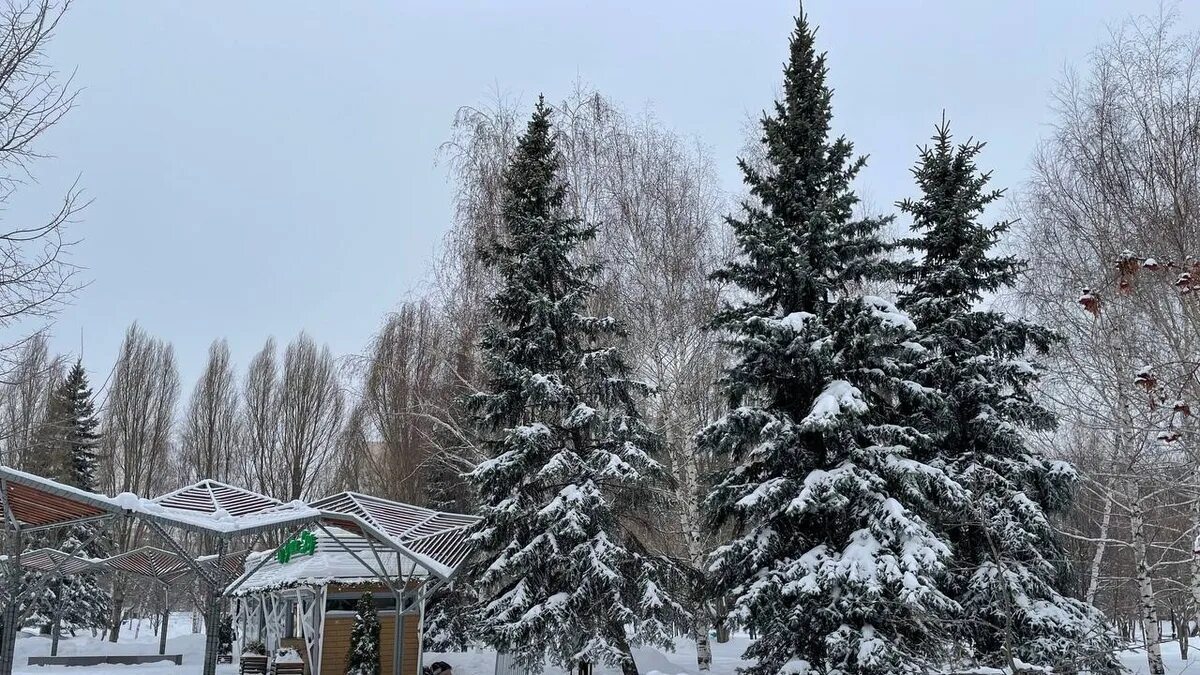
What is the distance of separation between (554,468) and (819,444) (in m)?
4.53

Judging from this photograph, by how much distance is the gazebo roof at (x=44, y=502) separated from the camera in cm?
1234

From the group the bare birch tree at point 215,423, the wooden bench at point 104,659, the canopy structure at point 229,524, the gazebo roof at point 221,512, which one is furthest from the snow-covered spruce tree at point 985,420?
the bare birch tree at point 215,423

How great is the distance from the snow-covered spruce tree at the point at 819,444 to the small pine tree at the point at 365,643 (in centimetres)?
908

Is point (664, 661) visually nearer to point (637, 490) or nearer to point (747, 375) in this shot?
point (637, 490)

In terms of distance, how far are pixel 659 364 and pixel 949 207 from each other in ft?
24.0

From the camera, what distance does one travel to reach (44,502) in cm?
1444

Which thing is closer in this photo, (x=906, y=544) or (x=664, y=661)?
(x=906, y=544)

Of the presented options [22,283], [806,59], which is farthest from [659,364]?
[22,283]

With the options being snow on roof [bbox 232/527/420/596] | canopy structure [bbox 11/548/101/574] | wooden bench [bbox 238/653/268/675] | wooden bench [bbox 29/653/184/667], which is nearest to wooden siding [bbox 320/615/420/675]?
snow on roof [bbox 232/527/420/596]

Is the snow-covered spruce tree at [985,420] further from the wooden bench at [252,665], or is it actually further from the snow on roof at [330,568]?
the wooden bench at [252,665]

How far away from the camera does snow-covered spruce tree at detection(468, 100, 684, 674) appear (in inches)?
578

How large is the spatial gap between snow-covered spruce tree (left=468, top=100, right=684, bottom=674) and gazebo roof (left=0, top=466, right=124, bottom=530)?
605 centimetres

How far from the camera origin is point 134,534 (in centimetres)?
4509

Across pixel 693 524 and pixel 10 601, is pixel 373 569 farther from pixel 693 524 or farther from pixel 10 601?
pixel 693 524
